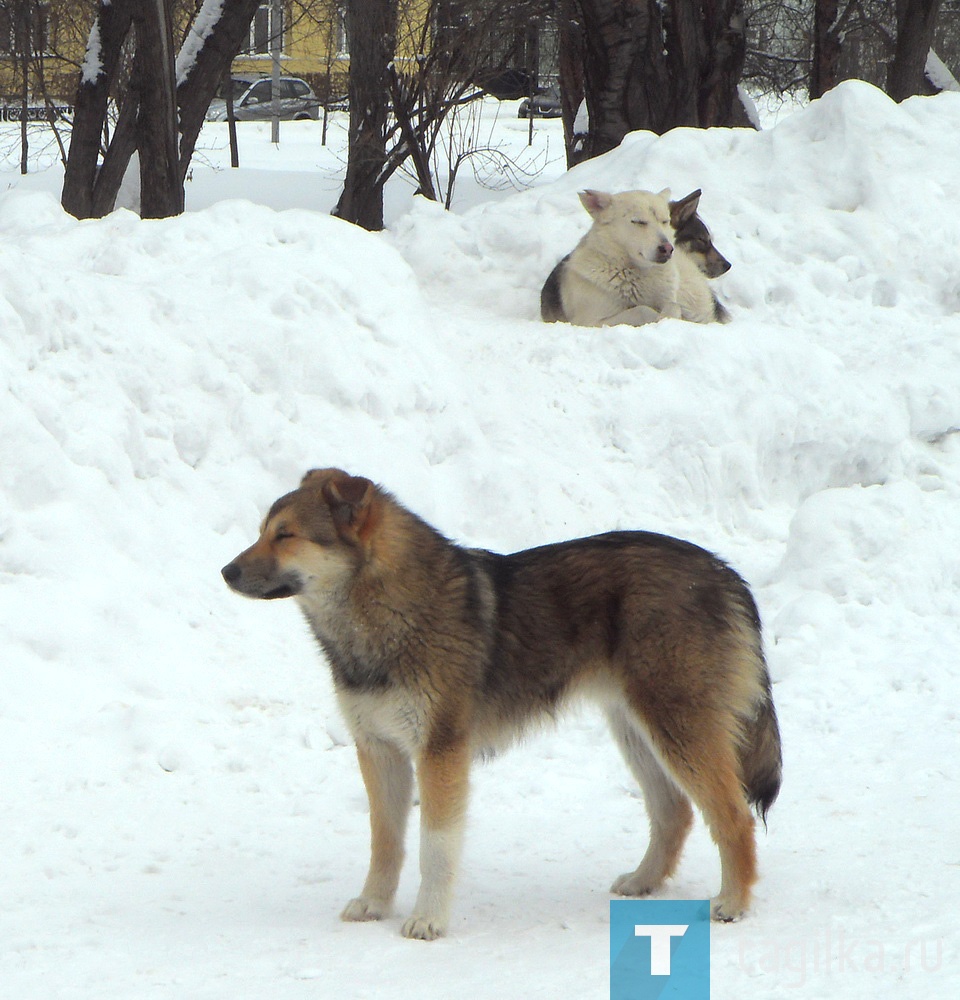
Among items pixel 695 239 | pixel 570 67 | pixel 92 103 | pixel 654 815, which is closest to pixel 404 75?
pixel 570 67

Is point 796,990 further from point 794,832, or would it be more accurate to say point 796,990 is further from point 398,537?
point 398,537

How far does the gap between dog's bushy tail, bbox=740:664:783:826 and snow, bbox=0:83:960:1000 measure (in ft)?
1.07

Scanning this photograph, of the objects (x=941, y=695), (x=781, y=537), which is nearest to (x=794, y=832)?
(x=941, y=695)

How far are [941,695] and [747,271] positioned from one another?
589 cm

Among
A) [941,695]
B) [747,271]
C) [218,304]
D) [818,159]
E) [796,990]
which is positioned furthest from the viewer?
[818,159]

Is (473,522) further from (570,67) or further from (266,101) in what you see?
(266,101)

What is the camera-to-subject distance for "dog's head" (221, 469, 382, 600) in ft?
13.3

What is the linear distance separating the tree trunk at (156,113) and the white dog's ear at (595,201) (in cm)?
424

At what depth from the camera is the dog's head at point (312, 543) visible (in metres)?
4.05

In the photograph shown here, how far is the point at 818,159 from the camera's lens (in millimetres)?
12391

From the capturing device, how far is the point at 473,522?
8.02 meters

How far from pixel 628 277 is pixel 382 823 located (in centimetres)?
690

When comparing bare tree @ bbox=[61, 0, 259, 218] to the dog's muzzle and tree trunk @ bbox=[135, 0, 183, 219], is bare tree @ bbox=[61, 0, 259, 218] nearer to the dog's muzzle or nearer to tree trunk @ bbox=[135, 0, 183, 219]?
tree trunk @ bbox=[135, 0, 183, 219]

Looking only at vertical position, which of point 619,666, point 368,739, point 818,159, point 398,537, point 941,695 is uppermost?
point 818,159
